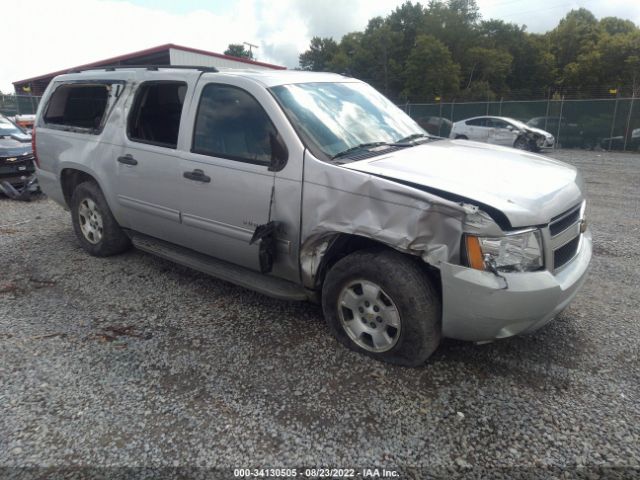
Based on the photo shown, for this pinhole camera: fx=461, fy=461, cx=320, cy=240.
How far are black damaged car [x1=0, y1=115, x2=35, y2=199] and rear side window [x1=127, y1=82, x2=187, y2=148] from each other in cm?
508

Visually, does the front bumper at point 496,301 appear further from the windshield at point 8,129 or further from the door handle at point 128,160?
the windshield at point 8,129

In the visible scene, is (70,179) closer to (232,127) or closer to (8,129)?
(232,127)

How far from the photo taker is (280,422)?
2512 millimetres

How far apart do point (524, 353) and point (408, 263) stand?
1.11m

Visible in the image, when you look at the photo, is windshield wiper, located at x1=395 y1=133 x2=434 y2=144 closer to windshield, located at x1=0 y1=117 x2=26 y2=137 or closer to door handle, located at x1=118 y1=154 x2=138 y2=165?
door handle, located at x1=118 y1=154 x2=138 y2=165

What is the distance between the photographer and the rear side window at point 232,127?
3.37 metres

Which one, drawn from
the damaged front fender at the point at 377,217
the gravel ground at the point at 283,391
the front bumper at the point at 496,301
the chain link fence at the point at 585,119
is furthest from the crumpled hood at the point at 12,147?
the chain link fence at the point at 585,119

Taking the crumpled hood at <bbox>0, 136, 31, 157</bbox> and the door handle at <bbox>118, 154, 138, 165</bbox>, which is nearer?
the door handle at <bbox>118, 154, 138, 165</bbox>

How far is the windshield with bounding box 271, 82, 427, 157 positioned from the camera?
3.29 metres

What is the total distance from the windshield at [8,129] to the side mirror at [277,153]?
827cm

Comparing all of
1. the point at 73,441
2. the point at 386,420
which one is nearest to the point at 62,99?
the point at 73,441

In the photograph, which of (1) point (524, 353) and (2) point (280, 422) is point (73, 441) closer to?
(2) point (280, 422)

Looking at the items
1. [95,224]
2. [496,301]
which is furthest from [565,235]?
[95,224]

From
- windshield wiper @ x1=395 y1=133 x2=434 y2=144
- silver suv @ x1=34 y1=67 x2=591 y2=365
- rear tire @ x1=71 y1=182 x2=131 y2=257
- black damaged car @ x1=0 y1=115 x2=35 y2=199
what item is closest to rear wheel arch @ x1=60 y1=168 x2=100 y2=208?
rear tire @ x1=71 y1=182 x2=131 y2=257
